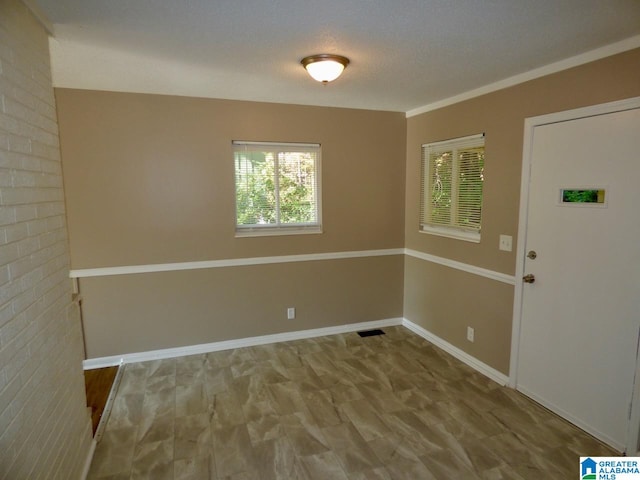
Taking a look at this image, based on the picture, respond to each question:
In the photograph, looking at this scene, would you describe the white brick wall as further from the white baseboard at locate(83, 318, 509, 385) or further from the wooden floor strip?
the white baseboard at locate(83, 318, 509, 385)

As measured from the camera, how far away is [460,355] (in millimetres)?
3484

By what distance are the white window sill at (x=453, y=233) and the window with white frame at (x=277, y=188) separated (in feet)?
3.87

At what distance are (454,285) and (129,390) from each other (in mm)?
3020

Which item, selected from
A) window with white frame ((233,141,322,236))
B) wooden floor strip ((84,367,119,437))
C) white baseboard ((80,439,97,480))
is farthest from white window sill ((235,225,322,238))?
white baseboard ((80,439,97,480))

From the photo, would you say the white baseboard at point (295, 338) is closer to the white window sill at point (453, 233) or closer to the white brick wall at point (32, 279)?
the white window sill at point (453, 233)

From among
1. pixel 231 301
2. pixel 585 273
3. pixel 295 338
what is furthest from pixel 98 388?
pixel 585 273

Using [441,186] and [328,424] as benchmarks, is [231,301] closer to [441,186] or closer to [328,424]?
[328,424]

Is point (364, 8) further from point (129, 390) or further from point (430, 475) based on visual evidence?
point (129, 390)

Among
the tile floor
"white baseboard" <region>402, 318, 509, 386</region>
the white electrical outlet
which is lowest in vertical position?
the tile floor

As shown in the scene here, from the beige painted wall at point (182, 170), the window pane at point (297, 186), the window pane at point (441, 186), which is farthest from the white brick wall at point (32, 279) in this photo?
the window pane at point (441, 186)

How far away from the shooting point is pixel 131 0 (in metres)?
1.66

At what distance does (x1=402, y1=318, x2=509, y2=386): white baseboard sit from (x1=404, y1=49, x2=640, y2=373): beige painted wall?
0.05 metres
